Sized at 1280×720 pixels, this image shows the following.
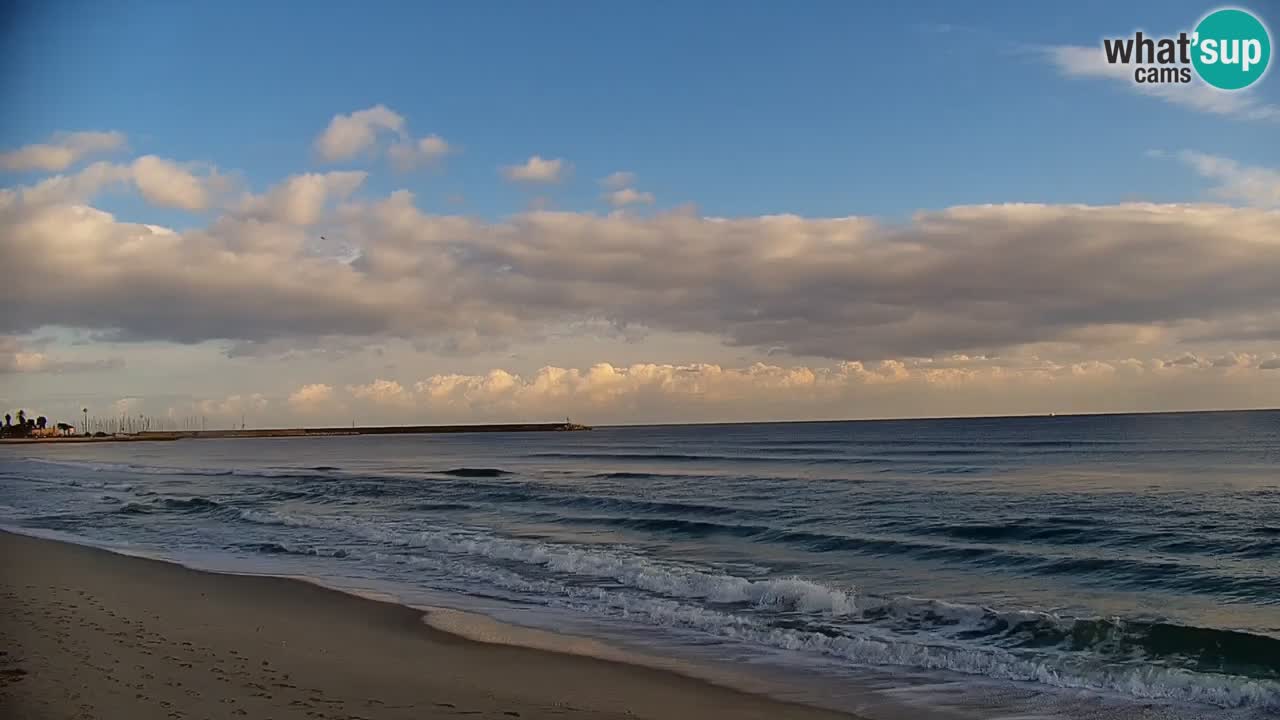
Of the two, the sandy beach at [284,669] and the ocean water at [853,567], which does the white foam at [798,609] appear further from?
the sandy beach at [284,669]

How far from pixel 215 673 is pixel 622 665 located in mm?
4401

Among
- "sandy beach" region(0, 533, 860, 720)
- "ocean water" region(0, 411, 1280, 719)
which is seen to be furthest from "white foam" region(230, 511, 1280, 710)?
"sandy beach" region(0, 533, 860, 720)

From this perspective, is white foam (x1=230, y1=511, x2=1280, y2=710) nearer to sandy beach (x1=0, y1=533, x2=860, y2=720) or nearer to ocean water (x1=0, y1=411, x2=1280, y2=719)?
ocean water (x1=0, y1=411, x2=1280, y2=719)

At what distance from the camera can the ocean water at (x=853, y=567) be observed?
1031 centimetres

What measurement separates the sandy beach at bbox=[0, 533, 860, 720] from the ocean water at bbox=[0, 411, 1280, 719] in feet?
4.81

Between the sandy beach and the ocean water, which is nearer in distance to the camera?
the sandy beach

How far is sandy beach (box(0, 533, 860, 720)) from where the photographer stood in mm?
8086

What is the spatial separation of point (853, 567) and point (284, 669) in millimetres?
11283

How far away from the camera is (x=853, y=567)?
17.5m

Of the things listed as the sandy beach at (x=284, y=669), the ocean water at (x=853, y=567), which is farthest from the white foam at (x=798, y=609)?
the sandy beach at (x=284, y=669)

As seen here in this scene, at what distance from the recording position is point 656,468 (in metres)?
55.1

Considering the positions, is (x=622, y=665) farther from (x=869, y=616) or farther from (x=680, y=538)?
(x=680, y=538)

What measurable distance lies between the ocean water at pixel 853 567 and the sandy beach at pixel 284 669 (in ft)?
4.81

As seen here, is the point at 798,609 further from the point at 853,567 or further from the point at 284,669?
the point at 284,669
